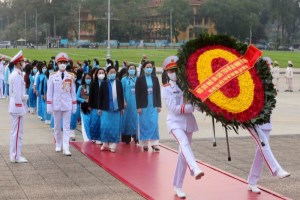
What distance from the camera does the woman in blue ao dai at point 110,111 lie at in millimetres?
11867

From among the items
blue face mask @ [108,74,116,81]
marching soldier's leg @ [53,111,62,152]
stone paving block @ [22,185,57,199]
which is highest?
blue face mask @ [108,74,116,81]

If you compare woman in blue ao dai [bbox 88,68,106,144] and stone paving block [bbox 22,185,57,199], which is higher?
woman in blue ao dai [bbox 88,68,106,144]

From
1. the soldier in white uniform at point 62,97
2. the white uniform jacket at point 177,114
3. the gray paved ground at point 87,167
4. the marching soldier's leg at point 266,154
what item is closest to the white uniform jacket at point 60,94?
the soldier in white uniform at point 62,97

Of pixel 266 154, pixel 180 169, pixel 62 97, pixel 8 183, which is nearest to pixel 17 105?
pixel 62 97

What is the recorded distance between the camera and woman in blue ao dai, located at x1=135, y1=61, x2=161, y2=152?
11.7 meters

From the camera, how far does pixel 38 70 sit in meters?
17.8

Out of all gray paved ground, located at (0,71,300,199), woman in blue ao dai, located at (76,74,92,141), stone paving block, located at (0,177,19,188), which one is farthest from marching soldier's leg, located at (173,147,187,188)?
woman in blue ao dai, located at (76,74,92,141)

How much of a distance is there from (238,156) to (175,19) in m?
93.2

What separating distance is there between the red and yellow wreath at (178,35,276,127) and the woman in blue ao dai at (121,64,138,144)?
483 centimetres

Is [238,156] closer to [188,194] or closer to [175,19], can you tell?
[188,194]

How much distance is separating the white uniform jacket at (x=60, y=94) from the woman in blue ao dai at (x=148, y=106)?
1236 mm

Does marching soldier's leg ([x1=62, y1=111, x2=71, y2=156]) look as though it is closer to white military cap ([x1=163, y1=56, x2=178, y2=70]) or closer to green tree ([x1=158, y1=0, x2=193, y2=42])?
white military cap ([x1=163, y1=56, x2=178, y2=70])

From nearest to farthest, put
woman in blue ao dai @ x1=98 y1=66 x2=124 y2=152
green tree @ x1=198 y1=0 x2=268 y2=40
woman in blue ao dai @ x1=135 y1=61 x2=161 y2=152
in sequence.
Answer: woman in blue ao dai @ x1=135 y1=61 x2=161 y2=152 → woman in blue ao dai @ x1=98 y1=66 x2=124 y2=152 → green tree @ x1=198 y1=0 x2=268 y2=40

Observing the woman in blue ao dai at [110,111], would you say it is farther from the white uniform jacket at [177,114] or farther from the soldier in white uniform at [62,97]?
the white uniform jacket at [177,114]
